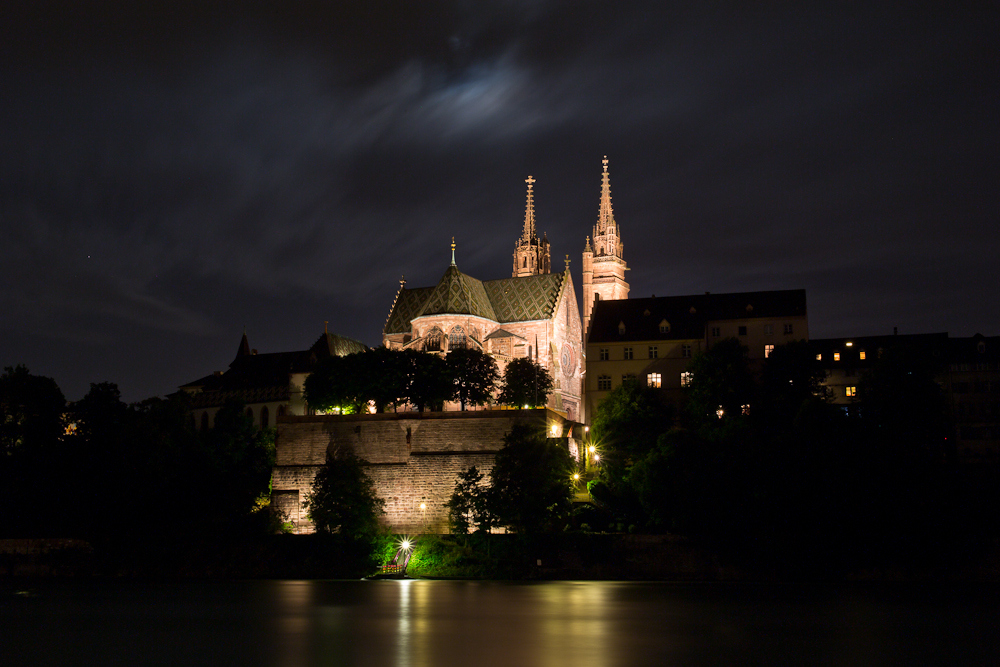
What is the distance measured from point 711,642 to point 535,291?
4943cm

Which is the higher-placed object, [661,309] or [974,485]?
[661,309]

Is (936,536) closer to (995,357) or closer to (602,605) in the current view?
(602,605)

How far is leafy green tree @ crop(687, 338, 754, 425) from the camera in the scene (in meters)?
61.6

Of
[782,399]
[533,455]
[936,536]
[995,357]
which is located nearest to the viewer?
[936,536]

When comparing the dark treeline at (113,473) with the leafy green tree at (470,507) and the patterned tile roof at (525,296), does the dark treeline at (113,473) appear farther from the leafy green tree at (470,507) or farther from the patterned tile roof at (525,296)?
the patterned tile roof at (525,296)

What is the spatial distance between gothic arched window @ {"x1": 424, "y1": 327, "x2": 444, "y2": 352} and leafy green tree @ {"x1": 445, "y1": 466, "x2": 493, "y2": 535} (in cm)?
2064

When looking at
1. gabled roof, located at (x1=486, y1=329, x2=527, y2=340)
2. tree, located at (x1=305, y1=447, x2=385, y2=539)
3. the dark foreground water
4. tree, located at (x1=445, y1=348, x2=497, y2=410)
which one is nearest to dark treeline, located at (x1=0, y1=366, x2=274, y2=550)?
tree, located at (x1=305, y1=447, x2=385, y2=539)

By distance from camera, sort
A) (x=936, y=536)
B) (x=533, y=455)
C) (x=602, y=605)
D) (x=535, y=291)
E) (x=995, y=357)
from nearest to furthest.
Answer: (x=602, y=605)
(x=936, y=536)
(x=533, y=455)
(x=995, y=357)
(x=535, y=291)

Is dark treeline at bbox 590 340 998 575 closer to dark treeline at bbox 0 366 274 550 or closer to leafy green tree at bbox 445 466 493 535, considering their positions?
leafy green tree at bbox 445 466 493 535

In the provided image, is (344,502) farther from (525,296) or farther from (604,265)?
(604,265)

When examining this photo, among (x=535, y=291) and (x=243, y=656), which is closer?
(x=243, y=656)

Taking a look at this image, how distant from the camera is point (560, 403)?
76.2 metres

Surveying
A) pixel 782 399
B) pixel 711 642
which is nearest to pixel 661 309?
pixel 782 399

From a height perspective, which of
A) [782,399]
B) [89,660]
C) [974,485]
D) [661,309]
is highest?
[661,309]
